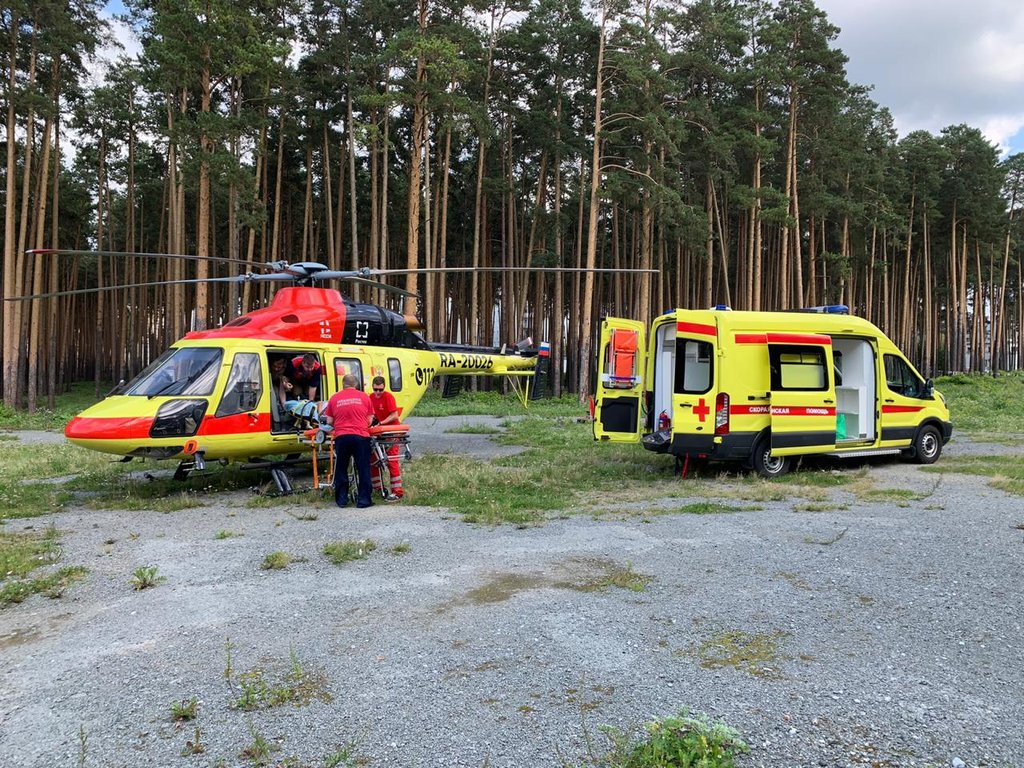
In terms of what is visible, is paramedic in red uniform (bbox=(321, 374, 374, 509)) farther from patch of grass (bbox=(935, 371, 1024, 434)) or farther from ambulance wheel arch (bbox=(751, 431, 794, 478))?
patch of grass (bbox=(935, 371, 1024, 434))

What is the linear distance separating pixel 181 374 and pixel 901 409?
36.0ft

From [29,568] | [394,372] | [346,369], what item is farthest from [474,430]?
[29,568]

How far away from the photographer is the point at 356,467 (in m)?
7.81

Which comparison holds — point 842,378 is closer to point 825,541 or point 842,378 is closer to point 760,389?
point 760,389

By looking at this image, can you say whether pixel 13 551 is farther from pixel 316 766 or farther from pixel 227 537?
pixel 316 766

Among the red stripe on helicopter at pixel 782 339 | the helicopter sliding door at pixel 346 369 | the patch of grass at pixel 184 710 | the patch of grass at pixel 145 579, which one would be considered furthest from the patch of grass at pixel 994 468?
the patch of grass at pixel 145 579

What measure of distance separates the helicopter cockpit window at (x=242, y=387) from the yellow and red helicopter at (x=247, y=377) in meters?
0.01

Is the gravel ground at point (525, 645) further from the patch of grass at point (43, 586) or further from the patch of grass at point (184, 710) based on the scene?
the patch of grass at point (43, 586)

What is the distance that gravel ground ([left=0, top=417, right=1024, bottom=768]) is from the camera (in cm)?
285

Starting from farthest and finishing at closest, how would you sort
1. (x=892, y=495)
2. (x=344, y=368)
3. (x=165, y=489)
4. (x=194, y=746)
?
(x=344, y=368) < (x=165, y=489) < (x=892, y=495) < (x=194, y=746)

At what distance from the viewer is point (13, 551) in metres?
5.79

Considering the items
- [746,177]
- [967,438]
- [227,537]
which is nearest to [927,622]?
[227,537]

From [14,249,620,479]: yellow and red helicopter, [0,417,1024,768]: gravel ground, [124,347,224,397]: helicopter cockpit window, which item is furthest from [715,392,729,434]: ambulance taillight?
[124,347,224,397]: helicopter cockpit window

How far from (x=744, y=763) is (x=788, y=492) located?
6280 millimetres
